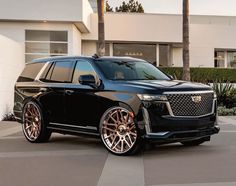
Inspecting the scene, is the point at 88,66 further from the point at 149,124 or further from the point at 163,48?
the point at 163,48

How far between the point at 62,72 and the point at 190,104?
302 cm

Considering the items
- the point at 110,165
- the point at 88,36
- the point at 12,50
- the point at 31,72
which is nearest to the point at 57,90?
the point at 31,72

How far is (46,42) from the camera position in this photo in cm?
2344

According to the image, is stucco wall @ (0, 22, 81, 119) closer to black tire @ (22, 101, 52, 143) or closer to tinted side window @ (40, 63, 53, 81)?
black tire @ (22, 101, 52, 143)

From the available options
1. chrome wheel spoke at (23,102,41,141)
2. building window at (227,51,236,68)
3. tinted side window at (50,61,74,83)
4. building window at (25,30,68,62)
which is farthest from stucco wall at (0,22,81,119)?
building window at (227,51,236,68)

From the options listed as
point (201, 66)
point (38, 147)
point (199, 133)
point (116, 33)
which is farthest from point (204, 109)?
point (201, 66)

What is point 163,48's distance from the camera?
28.9 metres

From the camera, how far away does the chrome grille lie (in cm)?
833

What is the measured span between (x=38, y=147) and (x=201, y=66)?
20.7 m

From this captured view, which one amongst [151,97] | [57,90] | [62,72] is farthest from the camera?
[62,72]

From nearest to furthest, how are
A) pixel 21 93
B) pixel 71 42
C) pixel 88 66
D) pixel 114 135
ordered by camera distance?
pixel 114 135, pixel 88 66, pixel 21 93, pixel 71 42

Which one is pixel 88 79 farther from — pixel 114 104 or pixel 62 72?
pixel 62 72

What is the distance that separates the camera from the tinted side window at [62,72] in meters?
9.85

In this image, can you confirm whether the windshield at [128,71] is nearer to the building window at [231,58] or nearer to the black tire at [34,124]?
the black tire at [34,124]
